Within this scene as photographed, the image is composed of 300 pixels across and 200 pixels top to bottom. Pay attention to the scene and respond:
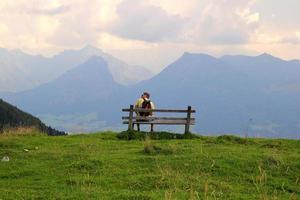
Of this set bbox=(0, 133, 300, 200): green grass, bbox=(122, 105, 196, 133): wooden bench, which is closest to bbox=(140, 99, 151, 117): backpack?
bbox=(122, 105, 196, 133): wooden bench

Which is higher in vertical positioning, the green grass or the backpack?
the backpack

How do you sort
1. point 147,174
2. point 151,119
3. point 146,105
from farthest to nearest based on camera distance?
point 146,105 → point 151,119 → point 147,174

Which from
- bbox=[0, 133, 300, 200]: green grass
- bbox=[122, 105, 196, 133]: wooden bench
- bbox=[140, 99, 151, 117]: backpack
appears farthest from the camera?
bbox=[140, 99, 151, 117]: backpack

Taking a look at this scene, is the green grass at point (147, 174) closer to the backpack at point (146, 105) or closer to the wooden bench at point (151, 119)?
the wooden bench at point (151, 119)

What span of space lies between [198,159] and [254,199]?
543cm

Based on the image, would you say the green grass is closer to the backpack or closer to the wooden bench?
the wooden bench

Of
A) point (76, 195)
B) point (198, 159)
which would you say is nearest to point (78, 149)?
point (198, 159)

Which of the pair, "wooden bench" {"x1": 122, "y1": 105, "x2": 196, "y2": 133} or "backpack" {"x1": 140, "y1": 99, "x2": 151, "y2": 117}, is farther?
"backpack" {"x1": 140, "y1": 99, "x2": 151, "y2": 117}

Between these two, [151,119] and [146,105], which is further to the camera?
[146,105]

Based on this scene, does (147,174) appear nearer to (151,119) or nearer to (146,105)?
(151,119)

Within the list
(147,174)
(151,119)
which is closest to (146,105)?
(151,119)

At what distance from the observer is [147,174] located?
51.7 ft

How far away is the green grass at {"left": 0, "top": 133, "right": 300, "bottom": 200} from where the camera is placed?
13297 mm

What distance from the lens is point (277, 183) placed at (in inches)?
615
